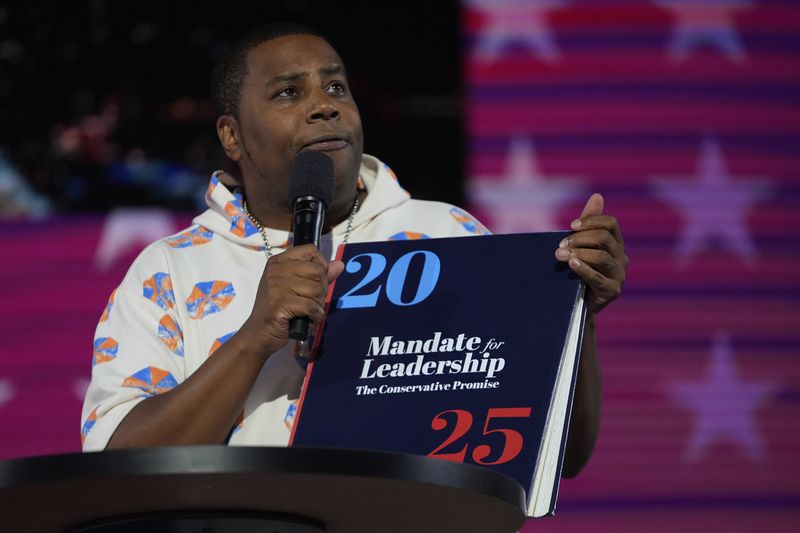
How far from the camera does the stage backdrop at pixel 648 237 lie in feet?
12.2

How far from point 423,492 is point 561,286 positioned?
67 centimetres

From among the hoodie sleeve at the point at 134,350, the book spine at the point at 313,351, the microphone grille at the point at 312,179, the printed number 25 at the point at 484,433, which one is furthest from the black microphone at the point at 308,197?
the hoodie sleeve at the point at 134,350

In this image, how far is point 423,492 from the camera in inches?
55.9

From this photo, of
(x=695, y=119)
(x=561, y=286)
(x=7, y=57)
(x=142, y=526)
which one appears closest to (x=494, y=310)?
(x=561, y=286)

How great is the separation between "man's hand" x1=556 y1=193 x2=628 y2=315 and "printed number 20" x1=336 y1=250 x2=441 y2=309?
211mm

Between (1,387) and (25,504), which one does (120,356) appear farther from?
(1,387)

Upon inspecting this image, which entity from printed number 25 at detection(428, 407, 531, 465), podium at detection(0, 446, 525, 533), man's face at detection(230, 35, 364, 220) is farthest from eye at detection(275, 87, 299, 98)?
podium at detection(0, 446, 525, 533)

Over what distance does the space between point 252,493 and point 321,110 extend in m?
1.08

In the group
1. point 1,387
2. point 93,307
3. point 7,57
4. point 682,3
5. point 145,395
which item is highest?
point 682,3

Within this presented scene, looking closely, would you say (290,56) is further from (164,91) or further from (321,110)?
(164,91)

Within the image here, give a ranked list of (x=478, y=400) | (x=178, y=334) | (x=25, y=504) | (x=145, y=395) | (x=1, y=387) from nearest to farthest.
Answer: (x=25, y=504) < (x=478, y=400) < (x=145, y=395) < (x=178, y=334) < (x=1, y=387)

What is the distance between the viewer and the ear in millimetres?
2584

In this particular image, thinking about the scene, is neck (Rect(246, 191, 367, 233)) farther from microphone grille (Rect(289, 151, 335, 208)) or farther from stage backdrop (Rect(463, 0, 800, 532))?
stage backdrop (Rect(463, 0, 800, 532))

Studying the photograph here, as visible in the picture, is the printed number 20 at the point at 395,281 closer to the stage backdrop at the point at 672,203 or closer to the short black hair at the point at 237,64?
the short black hair at the point at 237,64
